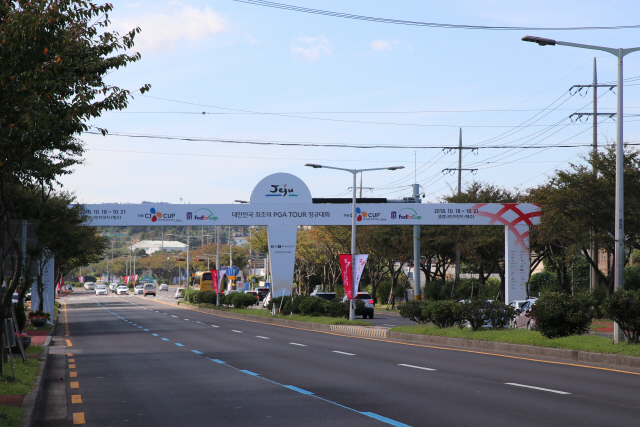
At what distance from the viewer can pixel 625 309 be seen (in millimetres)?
16297

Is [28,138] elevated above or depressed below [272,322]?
above

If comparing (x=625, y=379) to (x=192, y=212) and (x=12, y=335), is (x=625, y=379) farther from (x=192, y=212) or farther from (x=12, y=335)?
(x=192, y=212)

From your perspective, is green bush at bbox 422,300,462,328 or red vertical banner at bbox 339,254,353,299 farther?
red vertical banner at bbox 339,254,353,299

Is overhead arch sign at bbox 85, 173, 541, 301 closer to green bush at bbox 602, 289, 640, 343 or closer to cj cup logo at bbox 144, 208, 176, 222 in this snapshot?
cj cup logo at bbox 144, 208, 176, 222

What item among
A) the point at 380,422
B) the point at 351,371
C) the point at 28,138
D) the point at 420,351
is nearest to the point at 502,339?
the point at 420,351

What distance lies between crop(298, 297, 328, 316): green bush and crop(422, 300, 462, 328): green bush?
42.0 ft

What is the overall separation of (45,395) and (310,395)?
4.67 meters

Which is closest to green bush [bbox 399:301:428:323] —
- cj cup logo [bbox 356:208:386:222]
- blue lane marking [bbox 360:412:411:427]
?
cj cup logo [bbox 356:208:386:222]

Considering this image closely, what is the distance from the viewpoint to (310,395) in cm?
1157

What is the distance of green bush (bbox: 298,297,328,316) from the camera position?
3794 centimetres

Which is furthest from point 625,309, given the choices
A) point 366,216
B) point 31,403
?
point 366,216

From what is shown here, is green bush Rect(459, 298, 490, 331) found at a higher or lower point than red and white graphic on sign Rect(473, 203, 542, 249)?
lower

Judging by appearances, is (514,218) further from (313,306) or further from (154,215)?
(154,215)

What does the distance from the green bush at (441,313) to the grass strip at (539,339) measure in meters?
0.32
